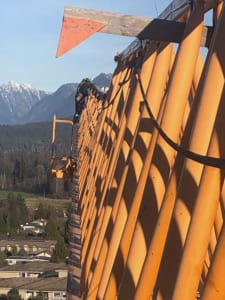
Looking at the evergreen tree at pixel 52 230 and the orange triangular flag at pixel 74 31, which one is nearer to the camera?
the orange triangular flag at pixel 74 31

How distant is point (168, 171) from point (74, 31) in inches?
53.4

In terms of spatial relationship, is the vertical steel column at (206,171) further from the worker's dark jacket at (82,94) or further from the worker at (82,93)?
the worker's dark jacket at (82,94)

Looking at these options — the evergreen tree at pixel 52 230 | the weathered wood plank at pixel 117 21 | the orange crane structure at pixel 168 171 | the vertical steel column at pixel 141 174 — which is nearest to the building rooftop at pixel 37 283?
the evergreen tree at pixel 52 230

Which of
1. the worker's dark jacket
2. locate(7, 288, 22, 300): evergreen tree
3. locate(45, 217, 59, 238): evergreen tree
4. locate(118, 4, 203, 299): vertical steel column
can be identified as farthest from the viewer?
locate(45, 217, 59, 238): evergreen tree

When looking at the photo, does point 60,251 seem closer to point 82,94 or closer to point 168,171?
point 82,94

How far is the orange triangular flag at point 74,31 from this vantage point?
544 cm

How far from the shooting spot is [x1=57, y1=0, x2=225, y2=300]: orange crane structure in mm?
3896

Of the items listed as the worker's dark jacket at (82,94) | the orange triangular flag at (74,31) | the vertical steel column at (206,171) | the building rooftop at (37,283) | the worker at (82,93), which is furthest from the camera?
the building rooftop at (37,283)

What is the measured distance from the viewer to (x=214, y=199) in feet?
12.6

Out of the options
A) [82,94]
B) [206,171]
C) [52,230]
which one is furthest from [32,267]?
[206,171]

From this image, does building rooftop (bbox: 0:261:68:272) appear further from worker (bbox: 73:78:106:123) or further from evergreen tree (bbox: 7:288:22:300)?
worker (bbox: 73:78:106:123)

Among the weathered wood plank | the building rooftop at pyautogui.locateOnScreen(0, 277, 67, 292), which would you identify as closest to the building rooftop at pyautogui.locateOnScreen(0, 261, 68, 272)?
the building rooftop at pyautogui.locateOnScreen(0, 277, 67, 292)

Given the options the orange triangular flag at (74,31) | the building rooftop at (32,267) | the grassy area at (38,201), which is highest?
the orange triangular flag at (74,31)

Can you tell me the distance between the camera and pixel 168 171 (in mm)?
5266
